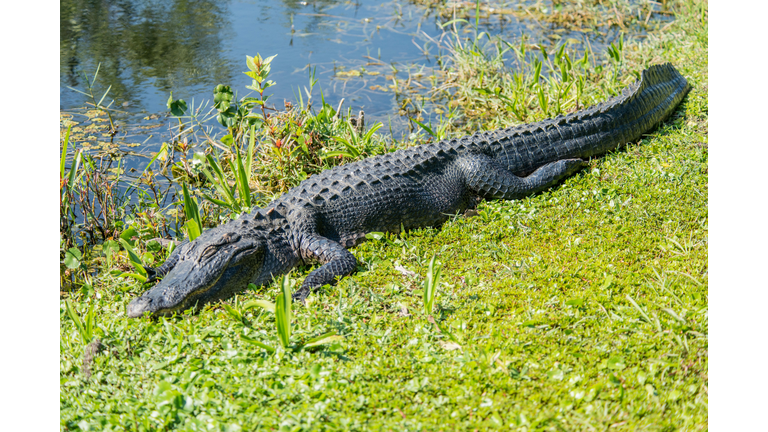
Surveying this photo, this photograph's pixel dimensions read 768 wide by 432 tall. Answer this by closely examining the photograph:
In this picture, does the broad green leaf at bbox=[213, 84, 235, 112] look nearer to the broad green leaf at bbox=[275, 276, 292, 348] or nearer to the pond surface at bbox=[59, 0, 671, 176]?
the pond surface at bbox=[59, 0, 671, 176]

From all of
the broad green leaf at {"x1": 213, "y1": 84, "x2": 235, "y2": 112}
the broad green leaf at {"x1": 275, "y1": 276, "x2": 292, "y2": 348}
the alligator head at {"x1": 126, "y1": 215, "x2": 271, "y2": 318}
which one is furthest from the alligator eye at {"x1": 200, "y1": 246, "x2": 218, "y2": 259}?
the broad green leaf at {"x1": 213, "y1": 84, "x2": 235, "y2": 112}

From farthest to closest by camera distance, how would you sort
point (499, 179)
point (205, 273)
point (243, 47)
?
point (243, 47) < point (499, 179) < point (205, 273)

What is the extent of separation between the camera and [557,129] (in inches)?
212

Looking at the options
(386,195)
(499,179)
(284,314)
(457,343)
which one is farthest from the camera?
(499,179)

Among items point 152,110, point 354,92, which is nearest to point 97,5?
point 152,110

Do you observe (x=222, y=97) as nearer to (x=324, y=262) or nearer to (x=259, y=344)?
(x=324, y=262)

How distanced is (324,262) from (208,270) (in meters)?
0.83

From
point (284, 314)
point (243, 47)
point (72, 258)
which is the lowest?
point (72, 258)

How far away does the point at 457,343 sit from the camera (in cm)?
307

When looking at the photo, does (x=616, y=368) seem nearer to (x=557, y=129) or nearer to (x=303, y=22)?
(x=557, y=129)

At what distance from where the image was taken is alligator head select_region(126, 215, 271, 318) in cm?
355

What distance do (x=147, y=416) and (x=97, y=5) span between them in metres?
9.69

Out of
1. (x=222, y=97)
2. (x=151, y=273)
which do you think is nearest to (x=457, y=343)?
(x=151, y=273)

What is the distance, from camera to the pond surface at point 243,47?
7043 mm
